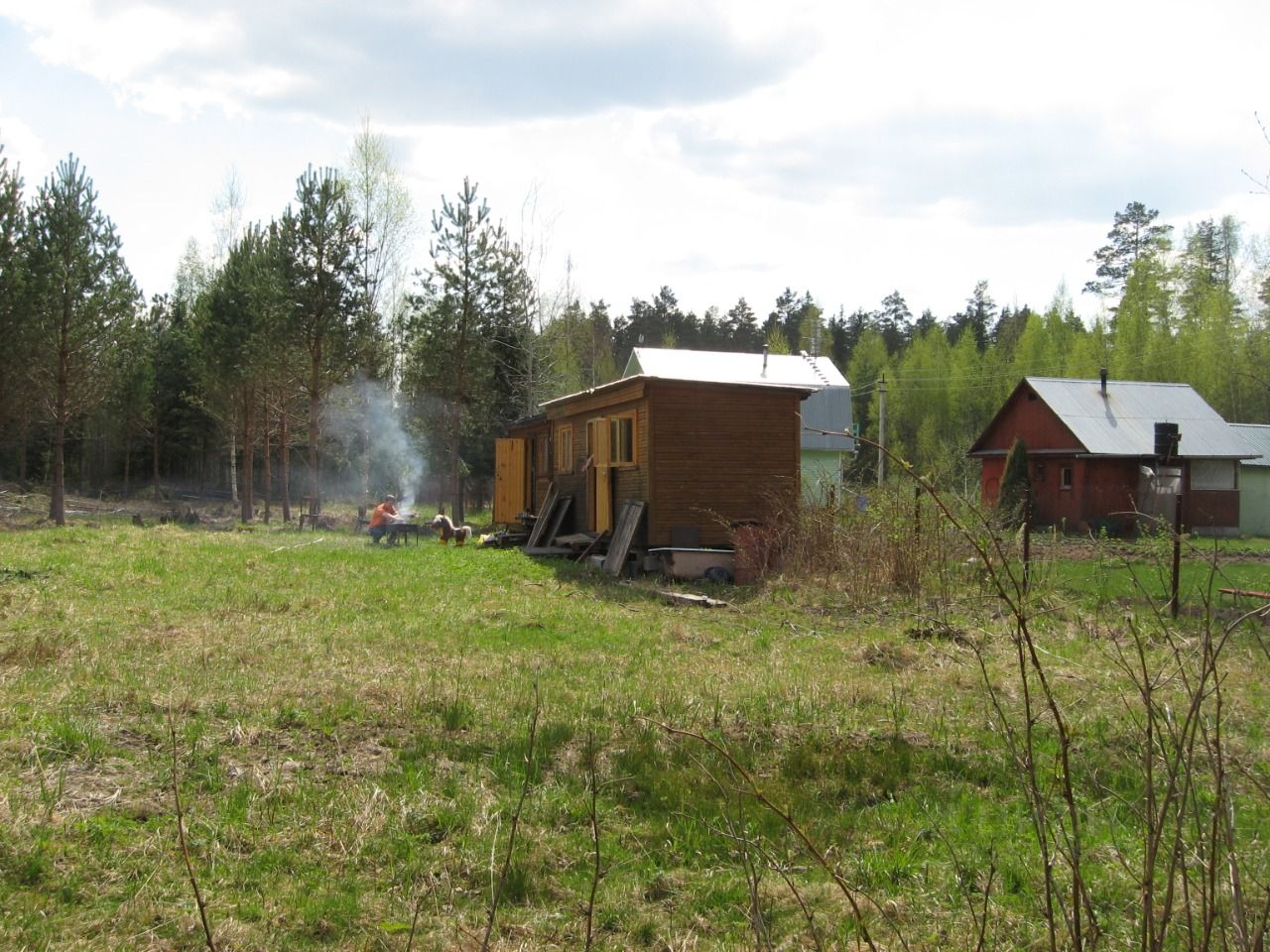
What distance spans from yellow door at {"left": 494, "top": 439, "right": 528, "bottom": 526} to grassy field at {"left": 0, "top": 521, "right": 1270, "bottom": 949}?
1526 centimetres

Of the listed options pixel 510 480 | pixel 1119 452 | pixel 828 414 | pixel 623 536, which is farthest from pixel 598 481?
pixel 1119 452

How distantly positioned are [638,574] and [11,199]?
2030cm

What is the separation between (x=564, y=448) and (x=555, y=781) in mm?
16933

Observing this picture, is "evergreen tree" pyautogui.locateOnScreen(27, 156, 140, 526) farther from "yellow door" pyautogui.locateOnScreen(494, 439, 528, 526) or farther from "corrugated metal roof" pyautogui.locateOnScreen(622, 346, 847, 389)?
"corrugated metal roof" pyautogui.locateOnScreen(622, 346, 847, 389)

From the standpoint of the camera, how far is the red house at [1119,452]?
2944 cm

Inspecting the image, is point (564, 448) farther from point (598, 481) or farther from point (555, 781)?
point (555, 781)

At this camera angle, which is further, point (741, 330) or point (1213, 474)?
point (741, 330)

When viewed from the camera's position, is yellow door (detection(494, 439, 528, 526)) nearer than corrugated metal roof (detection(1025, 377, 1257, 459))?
Yes

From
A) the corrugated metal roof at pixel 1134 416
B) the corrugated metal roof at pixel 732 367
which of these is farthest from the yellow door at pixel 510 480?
the corrugated metal roof at pixel 1134 416

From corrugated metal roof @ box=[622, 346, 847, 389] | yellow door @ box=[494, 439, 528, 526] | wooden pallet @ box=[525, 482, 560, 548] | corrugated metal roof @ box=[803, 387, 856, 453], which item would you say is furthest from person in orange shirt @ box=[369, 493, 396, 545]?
corrugated metal roof @ box=[803, 387, 856, 453]

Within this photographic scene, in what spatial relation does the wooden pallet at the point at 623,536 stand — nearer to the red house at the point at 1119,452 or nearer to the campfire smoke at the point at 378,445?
the red house at the point at 1119,452

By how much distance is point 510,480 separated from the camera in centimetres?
2572

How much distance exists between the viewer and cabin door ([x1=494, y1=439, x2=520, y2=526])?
25281mm

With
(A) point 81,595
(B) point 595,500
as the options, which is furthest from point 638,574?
(A) point 81,595
